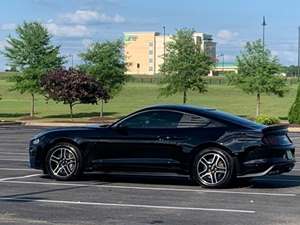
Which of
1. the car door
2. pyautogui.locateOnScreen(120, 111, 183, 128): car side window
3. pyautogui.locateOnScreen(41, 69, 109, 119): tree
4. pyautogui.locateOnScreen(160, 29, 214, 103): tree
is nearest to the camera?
the car door

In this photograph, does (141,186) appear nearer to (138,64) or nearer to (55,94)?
(55,94)

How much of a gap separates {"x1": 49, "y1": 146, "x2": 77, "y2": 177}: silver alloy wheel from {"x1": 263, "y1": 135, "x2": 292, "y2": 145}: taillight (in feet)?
10.9

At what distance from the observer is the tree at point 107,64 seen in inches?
1767

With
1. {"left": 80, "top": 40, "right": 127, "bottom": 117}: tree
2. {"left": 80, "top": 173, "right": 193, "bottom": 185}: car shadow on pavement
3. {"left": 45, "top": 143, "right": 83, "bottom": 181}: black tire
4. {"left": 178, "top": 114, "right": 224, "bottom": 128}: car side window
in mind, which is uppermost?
{"left": 80, "top": 40, "right": 127, "bottom": 117}: tree

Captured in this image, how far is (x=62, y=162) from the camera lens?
486 inches

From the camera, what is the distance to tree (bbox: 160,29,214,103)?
4384cm

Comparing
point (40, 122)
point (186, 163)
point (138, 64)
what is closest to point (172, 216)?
point (186, 163)

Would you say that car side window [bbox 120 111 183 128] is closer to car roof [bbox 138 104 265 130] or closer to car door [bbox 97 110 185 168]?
car door [bbox 97 110 185 168]

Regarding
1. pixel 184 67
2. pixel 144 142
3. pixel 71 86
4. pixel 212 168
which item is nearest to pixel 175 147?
pixel 144 142

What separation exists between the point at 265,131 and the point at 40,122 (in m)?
28.3

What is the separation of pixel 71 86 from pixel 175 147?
2951 cm

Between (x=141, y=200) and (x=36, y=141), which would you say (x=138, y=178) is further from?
(x=141, y=200)

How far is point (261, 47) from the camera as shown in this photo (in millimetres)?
42469

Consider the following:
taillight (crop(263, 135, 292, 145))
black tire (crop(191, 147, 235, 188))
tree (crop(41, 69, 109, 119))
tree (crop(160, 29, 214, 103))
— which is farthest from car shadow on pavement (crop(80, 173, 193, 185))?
tree (crop(160, 29, 214, 103))
